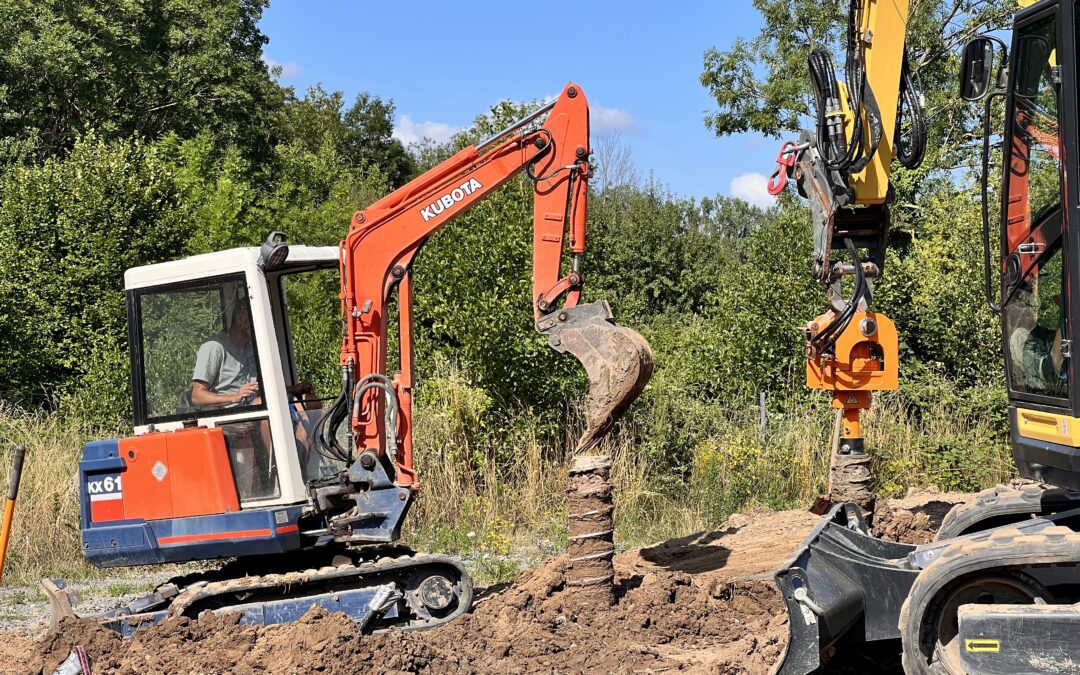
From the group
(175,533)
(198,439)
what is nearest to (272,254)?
(198,439)

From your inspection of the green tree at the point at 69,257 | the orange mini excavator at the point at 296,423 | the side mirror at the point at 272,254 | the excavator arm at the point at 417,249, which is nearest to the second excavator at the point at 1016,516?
the orange mini excavator at the point at 296,423

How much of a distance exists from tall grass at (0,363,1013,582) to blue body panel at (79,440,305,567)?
3529mm

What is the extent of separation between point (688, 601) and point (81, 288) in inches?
429

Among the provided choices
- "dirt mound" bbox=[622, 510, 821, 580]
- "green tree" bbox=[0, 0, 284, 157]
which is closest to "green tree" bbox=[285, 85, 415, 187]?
"green tree" bbox=[0, 0, 284, 157]

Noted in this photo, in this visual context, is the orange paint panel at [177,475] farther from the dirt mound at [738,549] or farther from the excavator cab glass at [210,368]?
the dirt mound at [738,549]

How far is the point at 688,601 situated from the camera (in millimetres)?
6852

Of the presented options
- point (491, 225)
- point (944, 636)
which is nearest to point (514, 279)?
point (491, 225)

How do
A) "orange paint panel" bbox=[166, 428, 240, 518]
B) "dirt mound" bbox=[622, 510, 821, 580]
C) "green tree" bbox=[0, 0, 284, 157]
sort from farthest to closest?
"green tree" bbox=[0, 0, 284, 157] → "dirt mound" bbox=[622, 510, 821, 580] → "orange paint panel" bbox=[166, 428, 240, 518]

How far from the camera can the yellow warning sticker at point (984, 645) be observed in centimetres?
474

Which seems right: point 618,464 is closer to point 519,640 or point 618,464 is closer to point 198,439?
point 519,640

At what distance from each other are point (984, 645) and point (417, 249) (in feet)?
14.5

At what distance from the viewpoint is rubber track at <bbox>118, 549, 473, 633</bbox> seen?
6832 mm

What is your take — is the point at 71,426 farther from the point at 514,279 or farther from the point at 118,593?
the point at 514,279

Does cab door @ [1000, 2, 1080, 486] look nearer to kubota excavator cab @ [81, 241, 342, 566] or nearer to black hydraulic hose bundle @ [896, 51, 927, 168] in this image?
black hydraulic hose bundle @ [896, 51, 927, 168]
